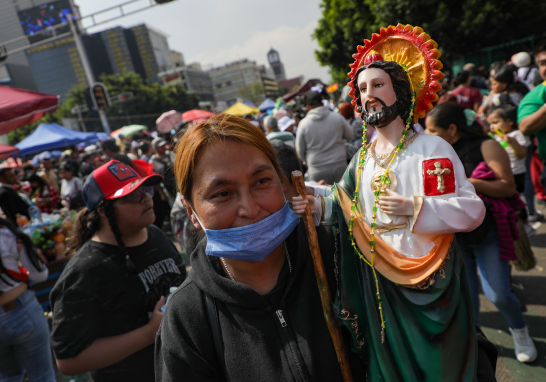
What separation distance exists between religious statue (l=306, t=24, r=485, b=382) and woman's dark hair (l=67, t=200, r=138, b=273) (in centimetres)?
132

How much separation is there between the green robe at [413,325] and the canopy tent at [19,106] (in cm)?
308

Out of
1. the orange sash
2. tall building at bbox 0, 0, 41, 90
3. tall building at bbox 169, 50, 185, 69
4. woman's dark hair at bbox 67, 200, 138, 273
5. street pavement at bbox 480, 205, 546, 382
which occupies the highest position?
tall building at bbox 0, 0, 41, 90

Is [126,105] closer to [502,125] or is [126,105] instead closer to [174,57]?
[502,125]

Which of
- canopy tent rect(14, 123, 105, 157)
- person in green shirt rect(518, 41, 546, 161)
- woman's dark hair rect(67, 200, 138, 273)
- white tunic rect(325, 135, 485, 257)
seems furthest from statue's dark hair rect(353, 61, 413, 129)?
canopy tent rect(14, 123, 105, 157)

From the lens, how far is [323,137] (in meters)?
5.18

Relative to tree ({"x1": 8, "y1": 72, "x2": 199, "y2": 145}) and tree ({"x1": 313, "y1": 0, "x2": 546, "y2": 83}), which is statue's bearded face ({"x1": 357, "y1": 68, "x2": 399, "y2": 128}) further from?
tree ({"x1": 8, "y1": 72, "x2": 199, "y2": 145})

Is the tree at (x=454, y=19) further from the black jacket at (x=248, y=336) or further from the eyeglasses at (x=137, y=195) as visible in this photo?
the black jacket at (x=248, y=336)

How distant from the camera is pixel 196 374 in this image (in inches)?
50.7

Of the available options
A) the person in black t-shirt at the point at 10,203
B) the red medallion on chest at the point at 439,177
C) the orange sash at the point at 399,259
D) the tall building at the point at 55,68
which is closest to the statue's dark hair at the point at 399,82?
the red medallion on chest at the point at 439,177

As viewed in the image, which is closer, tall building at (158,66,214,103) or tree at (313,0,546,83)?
tree at (313,0,546,83)

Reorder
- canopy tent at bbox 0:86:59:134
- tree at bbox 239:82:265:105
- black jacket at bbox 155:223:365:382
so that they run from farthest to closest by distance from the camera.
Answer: tree at bbox 239:82:265:105 → canopy tent at bbox 0:86:59:134 → black jacket at bbox 155:223:365:382

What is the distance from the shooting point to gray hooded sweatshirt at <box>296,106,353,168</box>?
5.20 metres

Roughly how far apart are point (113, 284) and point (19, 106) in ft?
6.76

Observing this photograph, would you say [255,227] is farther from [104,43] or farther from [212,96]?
[212,96]
